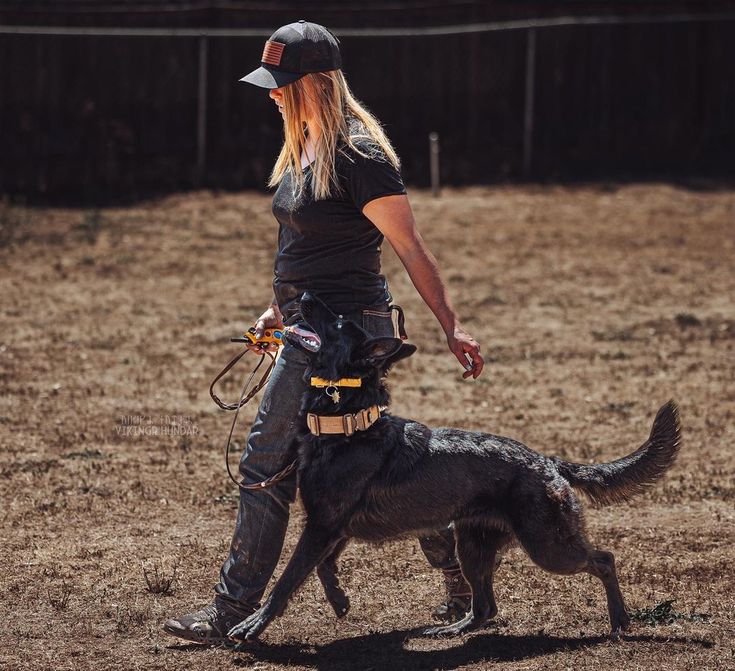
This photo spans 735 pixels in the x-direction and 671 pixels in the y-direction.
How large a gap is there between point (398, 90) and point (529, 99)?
1949mm

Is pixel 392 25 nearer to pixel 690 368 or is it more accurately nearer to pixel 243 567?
pixel 690 368

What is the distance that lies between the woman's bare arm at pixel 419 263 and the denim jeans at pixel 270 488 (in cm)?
29

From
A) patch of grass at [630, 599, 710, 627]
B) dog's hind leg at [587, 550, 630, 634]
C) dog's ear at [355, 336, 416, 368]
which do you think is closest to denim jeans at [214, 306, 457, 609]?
dog's ear at [355, 336, 416, 368]

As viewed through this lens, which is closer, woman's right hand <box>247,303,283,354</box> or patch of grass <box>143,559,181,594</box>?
woman's right hand <box>247,303,283,354</box>

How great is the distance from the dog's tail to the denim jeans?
1000 millimetres

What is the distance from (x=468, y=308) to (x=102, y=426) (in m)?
4.69

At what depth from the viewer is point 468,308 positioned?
11977 mm

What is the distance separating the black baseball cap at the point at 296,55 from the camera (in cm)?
453

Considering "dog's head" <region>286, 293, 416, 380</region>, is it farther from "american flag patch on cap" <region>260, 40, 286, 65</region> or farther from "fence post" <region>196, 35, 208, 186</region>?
"fence post" <region>196, 35, 208, 186</region>

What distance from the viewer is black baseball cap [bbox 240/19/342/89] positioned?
4527 millimetres

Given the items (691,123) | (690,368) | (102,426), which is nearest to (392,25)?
(691,123)

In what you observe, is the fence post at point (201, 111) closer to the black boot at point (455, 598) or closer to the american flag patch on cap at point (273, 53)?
the black boot at point (455, 598)

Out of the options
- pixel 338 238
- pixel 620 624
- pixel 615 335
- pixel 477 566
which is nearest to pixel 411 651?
pixel 477 566

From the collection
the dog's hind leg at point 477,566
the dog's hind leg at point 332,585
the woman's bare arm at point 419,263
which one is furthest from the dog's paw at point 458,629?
the woman's bare arm at point 419,263
